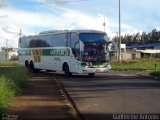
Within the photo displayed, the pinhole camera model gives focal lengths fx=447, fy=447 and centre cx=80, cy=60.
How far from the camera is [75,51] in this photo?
3262cm

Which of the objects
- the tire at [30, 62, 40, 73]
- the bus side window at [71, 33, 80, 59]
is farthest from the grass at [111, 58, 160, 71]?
the bus side window at [71, 33, 80, 59]

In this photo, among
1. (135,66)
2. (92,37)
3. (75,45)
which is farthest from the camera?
(135,66)

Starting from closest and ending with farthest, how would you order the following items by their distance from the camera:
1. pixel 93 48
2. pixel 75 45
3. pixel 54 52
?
pixel 93 48
pixel 75 45
pixel 54 52

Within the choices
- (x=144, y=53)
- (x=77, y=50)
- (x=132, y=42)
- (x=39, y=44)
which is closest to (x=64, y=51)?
(x=77, y=50)

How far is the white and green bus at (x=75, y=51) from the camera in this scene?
31.8 meters

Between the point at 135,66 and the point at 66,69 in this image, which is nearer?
the point at 66,69

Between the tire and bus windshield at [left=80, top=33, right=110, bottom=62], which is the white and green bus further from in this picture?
the tire

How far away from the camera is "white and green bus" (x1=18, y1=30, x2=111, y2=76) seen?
1254 inches

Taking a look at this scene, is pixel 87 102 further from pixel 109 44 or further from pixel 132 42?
pixel 132 42

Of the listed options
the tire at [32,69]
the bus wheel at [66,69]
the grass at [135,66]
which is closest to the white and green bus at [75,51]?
the bus wheel at [66,69]

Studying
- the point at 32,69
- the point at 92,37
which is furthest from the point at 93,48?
the point at 32,69

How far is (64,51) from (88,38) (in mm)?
3131

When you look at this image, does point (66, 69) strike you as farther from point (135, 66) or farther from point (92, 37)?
point (135, 66)

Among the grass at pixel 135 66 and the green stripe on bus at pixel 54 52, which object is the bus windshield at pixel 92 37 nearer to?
the green stripe on bus at pixel 54 52
